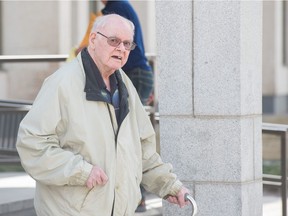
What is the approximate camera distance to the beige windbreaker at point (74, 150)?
4.73m

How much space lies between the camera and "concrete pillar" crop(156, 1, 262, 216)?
6.33 metres

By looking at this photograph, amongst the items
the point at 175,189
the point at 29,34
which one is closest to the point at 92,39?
the point at 175,189

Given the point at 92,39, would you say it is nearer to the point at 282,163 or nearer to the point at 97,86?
the point at 97,86

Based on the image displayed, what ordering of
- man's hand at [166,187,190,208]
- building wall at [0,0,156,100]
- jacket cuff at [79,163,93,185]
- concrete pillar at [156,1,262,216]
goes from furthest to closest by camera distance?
building wall at [0,0,156,100], concrete pillar at [156,1,262,216], man's hand at [166,187,190,208], jacket cuff at [79,163,93,185]

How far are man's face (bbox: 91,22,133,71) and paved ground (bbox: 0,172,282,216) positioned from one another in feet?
10.5

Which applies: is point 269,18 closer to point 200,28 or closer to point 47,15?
point 47,15

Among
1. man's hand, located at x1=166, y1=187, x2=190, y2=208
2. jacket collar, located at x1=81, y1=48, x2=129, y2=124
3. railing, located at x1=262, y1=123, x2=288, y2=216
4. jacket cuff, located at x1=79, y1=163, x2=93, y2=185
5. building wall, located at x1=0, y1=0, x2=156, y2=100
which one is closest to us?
jacket cuff, located at x1=79, y1=163, x2=93, y2=185

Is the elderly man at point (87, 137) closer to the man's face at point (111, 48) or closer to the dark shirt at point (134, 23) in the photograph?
the man's face at point (111, 48)

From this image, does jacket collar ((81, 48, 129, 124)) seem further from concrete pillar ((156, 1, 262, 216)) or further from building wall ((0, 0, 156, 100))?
building wall ((0, 0, 156, 100))

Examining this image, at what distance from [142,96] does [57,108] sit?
361 cm

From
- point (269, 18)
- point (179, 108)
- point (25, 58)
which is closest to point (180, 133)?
point (179, 108)

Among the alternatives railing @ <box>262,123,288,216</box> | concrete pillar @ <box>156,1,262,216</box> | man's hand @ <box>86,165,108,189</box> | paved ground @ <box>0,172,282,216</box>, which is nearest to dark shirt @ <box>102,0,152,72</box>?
railing @ <box>262,123,288,216</box>

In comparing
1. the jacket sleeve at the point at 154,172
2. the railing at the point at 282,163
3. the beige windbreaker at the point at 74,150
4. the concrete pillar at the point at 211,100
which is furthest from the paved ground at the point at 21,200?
the beige windbreaker at the point at 74,150

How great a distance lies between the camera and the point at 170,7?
648cm
